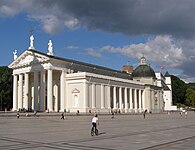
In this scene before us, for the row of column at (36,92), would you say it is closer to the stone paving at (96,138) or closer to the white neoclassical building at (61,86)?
the white neoclassical building at (61,86)

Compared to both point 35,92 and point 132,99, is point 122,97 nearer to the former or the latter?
point 132,99

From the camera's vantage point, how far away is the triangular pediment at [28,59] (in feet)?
251

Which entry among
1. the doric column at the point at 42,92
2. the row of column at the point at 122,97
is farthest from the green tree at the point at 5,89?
the row of column at the point at 122,97

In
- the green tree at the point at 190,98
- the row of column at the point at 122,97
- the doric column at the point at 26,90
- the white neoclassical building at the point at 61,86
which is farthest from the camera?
the green tree at the point at 190,98

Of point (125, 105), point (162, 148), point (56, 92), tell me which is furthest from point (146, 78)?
point (162, 148)

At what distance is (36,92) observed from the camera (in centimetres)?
8188

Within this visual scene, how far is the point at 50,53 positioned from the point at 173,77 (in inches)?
4307

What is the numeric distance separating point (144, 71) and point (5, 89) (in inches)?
2023

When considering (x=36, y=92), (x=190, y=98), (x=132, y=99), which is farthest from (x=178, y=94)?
(x=36, y=92)

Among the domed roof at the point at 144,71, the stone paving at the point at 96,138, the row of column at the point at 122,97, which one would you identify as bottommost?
the stone paving at the point at 96,138

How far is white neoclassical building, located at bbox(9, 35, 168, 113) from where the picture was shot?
75375 millimetres

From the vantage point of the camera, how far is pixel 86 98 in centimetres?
7475

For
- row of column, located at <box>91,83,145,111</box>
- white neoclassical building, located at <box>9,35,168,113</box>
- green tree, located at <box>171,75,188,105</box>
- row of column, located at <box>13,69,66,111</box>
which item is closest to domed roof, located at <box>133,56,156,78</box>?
row of column, located at <box>91,83,145,111</box>

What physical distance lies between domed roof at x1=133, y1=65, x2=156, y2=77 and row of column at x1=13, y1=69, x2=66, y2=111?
4335cm
